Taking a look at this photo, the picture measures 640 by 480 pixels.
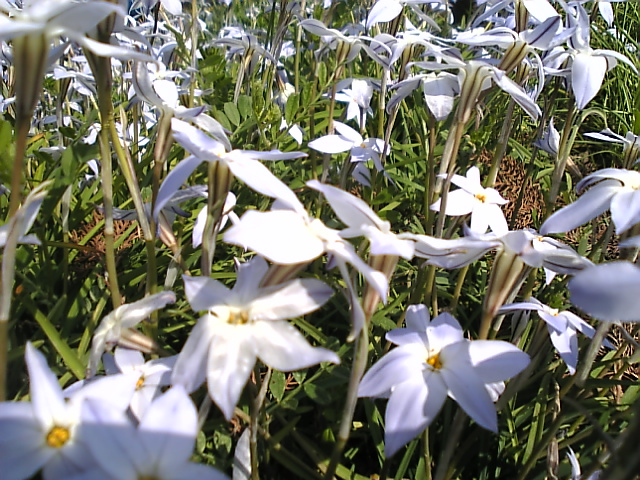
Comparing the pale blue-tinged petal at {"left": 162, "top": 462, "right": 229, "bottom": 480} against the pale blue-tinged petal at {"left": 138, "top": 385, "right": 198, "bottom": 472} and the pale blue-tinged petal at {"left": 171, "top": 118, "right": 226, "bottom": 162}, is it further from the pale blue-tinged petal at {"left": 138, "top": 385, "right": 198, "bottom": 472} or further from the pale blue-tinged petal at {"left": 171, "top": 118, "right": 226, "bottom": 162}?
the pale blue-tinged petal at {"left": 171, "top": 118, "right": 226, "bottom": 162}

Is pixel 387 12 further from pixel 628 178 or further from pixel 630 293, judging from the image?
pixel 630 293

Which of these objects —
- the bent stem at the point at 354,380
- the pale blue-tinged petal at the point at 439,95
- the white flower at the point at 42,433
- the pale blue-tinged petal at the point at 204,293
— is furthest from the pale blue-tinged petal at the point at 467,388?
the pale blue-tinged petal at the point at 439,95

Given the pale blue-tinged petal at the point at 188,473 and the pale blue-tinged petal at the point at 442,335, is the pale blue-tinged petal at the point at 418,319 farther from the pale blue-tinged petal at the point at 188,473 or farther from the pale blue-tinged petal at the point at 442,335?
the pale blue-tinged petal at the point at 188,473

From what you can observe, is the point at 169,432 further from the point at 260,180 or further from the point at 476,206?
the point at 476,206

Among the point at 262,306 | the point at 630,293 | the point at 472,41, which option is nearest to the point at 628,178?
the point at 472,41

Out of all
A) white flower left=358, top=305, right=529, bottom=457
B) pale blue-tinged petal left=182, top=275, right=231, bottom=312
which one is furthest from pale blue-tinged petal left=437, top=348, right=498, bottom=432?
pale blue-tinged petal left=182, top=275, right=231, bottom=312

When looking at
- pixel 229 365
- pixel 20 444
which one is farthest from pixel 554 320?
pixel 20 444
